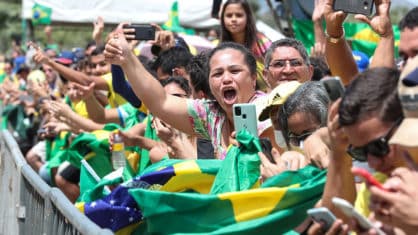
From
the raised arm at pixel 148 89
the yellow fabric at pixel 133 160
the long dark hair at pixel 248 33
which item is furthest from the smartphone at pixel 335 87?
the yellow fabric at pixel 133 160

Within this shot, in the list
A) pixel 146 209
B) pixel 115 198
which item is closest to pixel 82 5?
pixel 115 198

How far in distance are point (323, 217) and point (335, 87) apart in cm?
46

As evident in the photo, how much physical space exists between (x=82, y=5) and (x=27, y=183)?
616 cm

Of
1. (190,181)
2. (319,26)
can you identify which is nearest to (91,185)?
(319,26)

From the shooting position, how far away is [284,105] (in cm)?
510

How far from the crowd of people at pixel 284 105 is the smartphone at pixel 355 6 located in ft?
0.15

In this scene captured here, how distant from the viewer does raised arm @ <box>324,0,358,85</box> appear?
5609 millimetres

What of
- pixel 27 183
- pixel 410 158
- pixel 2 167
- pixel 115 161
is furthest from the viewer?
pixel 2 167

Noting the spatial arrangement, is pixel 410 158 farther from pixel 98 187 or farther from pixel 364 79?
pixel 98 187

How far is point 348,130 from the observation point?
3633mm

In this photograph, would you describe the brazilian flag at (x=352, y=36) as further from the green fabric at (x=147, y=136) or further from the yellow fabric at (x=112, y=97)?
the green fabric at (x=147, y=136)

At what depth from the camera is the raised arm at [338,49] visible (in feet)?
18.4

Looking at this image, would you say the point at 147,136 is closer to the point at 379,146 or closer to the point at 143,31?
the point at 143,31

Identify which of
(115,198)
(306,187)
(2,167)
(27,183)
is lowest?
(2,167)
